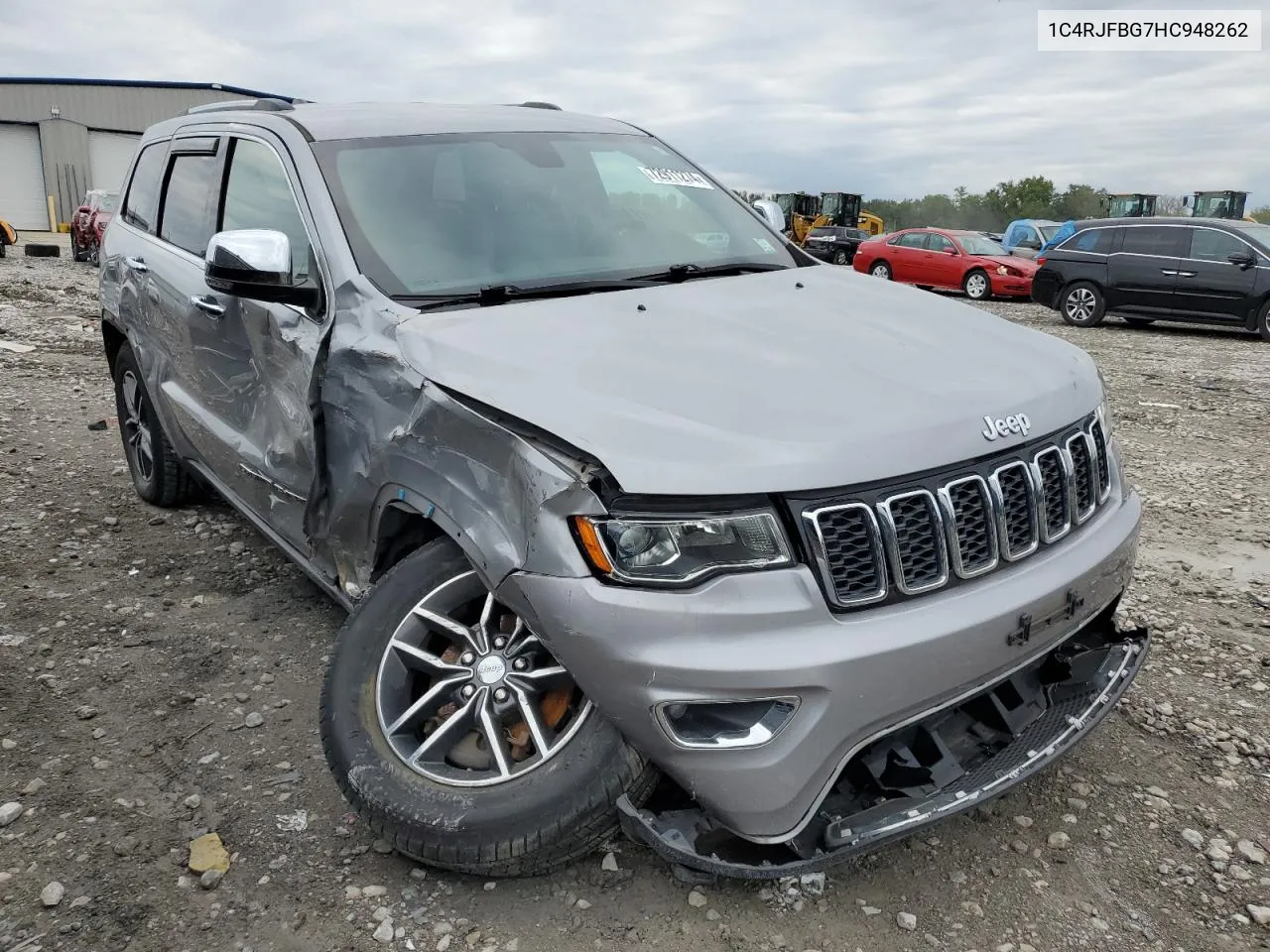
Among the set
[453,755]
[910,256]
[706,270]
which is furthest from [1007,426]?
[910,256]

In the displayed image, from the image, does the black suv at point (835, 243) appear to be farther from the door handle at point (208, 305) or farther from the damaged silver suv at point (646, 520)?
the damaged silver suv at point (646, 520)

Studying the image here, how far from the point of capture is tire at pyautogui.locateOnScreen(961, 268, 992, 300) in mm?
19125

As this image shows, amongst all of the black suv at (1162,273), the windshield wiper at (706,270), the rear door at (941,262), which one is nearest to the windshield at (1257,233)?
the black suv at (1162,273)

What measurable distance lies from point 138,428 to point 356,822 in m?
3.29

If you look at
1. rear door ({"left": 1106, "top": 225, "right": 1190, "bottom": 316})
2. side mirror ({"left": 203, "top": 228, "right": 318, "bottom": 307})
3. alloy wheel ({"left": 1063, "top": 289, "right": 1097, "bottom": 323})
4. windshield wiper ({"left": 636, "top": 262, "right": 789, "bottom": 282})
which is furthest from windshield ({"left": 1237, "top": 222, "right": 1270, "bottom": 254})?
side mirror ({"left": 203, "top": 228, "right": 318, "bottom": 307})

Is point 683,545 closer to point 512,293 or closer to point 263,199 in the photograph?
point 512,293

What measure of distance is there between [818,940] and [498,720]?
864 millimetres

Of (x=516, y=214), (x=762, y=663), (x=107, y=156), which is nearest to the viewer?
(x=762, y=663)

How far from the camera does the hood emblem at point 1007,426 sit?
7.31 feet

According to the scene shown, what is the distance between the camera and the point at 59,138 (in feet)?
124

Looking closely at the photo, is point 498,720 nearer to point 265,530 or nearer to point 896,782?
point 896,782

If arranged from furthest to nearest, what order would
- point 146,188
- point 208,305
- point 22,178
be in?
point 22,178 → point 146,188 → point 208,305

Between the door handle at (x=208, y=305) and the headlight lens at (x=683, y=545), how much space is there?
6.99ft

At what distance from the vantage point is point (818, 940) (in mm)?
2213
